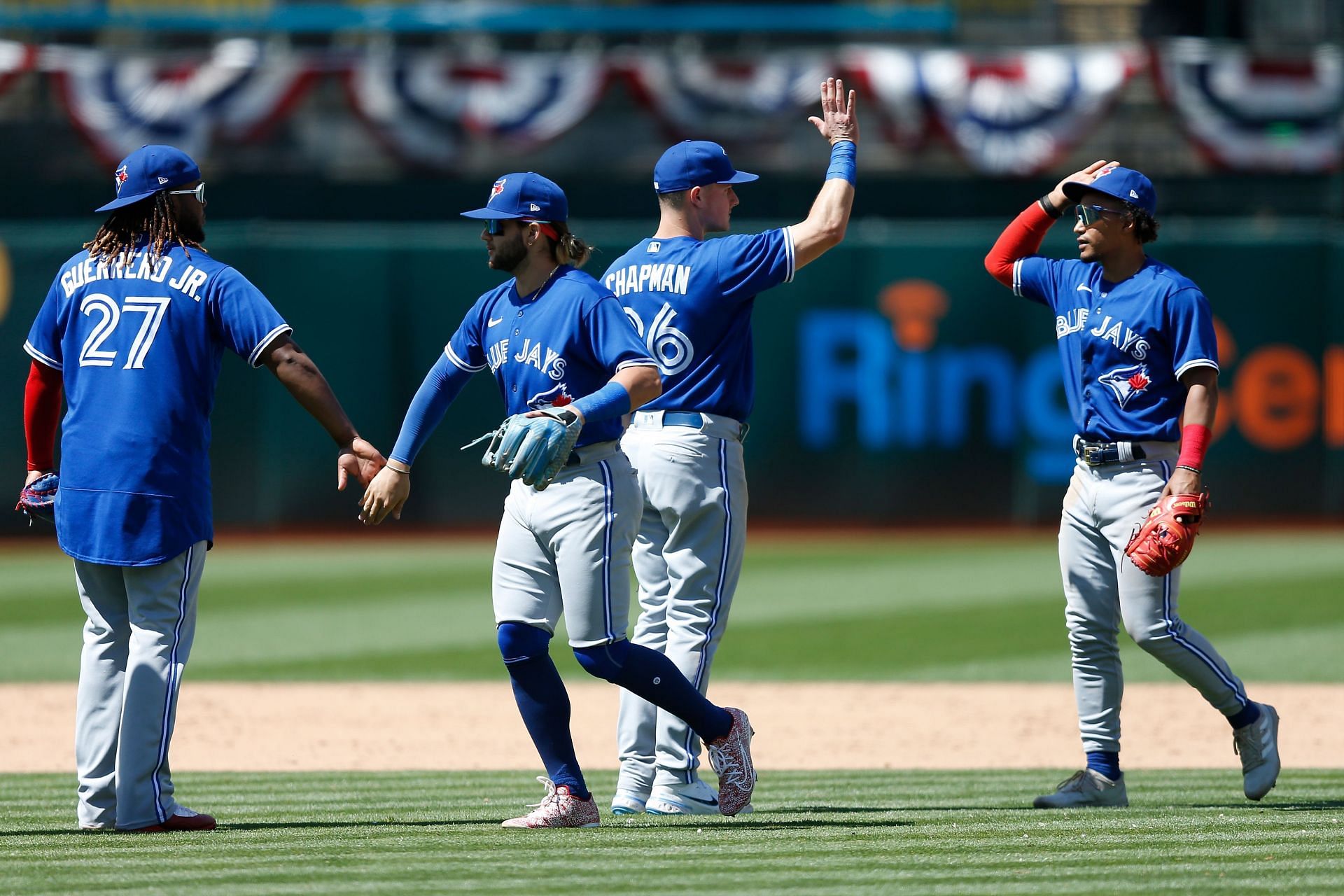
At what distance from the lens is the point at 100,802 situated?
448cm

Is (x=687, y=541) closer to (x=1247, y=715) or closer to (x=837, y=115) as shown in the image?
(x=837, y=115)

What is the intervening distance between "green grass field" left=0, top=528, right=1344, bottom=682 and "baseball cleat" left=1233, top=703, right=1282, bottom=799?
3.59m

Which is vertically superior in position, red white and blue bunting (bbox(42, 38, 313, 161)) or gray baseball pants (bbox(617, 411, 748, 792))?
red white and blue bunting (bbox(42, 38, 313, 161))

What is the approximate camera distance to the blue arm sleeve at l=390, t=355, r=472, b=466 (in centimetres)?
472

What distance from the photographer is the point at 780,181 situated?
1686 centimetres

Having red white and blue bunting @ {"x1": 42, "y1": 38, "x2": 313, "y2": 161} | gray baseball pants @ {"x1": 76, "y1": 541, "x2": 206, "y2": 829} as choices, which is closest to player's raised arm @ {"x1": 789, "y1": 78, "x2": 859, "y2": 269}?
gray baseball pants @ {"x1": 76, "y1": 541, "x2": 206, "y2": 829}

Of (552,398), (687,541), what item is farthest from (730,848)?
(552,398)

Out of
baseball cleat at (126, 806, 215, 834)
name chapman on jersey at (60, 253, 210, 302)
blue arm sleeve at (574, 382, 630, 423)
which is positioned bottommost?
baseball cleat at (126, 806, 215, 834)

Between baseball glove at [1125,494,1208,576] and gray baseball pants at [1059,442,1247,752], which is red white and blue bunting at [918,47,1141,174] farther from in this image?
baseball glove at [1125,494,1208,576]

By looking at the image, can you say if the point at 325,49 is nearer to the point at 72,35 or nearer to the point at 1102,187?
the point at 72,35

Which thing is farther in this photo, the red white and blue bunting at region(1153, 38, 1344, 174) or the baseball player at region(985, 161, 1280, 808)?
the red white and blue bunting at region(1153, 38, 1344, 174)

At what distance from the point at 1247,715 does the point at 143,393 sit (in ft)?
10.2

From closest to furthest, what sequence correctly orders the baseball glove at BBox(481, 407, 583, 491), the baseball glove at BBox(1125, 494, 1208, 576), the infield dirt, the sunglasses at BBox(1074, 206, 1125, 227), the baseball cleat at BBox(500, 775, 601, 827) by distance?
the baseball glove at BBox(481, 407, 583, 491) < the baseball cleat at BBox(500, 775, 601, 827) < the baseball glove at BBox(1125, 494, 1208, 576) < the sunglasses at BBox(1074, 206, 1125, 227) < the infield dirt

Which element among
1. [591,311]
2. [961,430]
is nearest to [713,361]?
[591,311]
